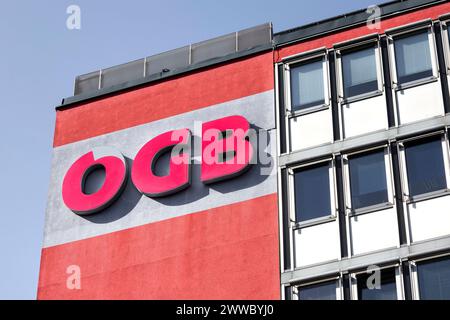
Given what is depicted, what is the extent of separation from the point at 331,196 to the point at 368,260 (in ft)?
9.26

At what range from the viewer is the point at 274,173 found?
35.1 meters

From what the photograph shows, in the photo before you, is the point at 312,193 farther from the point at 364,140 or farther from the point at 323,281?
the point at 323,281

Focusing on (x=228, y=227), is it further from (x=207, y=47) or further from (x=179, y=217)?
(x=207, y=47)

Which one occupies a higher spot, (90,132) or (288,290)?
(90,132)

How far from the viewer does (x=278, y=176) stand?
34.8 m

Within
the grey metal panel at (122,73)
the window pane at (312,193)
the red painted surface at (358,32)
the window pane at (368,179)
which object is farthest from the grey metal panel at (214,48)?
the window pane at (368,179)

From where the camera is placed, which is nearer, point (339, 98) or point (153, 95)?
point (339, 98)

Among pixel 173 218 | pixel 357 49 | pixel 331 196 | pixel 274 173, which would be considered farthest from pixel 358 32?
pixel 173 218

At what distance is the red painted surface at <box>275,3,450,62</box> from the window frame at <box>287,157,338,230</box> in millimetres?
5064

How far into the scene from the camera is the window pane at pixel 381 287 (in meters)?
30.9

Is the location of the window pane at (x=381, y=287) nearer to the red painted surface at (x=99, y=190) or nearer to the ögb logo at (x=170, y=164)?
the ögb logo at (x=170, y=164)

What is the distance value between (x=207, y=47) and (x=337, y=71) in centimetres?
655
